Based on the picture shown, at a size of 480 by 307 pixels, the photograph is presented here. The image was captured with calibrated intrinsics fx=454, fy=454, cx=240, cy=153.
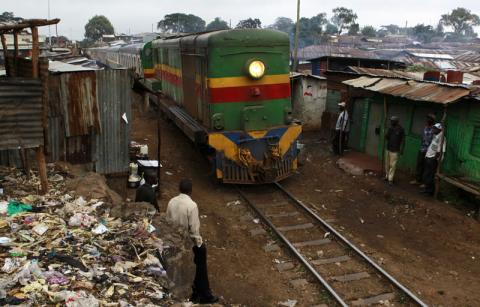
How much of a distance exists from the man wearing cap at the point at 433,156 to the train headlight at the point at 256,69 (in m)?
3.97

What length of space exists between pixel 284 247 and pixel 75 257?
3998 mm

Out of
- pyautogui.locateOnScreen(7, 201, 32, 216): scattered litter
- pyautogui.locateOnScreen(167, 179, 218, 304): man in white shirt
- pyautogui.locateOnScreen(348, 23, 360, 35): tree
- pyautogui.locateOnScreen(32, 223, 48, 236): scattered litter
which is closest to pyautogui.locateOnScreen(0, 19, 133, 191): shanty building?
pyautogui.locateOnScreen(7, 201, 32, 216): scattered litter

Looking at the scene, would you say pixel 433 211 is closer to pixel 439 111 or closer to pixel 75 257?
pixel 439 111

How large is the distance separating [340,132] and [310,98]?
4.31 meters

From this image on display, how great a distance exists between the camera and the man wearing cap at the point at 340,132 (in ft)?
44.3

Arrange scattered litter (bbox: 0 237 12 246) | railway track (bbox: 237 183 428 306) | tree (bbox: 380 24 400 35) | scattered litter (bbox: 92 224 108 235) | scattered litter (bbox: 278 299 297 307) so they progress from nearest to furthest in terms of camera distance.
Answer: scattered litter (bbox: 0 237 12 246)
scattered litter (bbox: 92 224 108 235)
scattered litter (bbox: 278 299 297 307)
railway track (bbox: 237 183 428 306)
tree (bbox: 380 24 400 35)

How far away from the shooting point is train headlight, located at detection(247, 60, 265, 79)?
998cm

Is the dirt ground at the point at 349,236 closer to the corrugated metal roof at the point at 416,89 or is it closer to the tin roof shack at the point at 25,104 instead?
the corrugated metal roof at the point at 416,89

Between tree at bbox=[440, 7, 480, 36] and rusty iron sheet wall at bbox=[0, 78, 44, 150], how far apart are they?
93.8 meters

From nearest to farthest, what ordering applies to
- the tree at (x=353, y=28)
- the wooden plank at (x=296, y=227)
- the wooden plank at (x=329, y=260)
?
the wooden plank at (x=329, y=260), the wooden plank at (x=296, y=227), the tree at (x=353, y=28)

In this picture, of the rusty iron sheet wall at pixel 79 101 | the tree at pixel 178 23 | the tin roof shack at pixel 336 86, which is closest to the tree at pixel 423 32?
the tree at pixel 178 23

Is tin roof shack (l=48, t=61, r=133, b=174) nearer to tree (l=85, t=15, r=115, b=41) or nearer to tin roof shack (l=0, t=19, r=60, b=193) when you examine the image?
tin roof shack (l=0, t=19, r=60, b=193)

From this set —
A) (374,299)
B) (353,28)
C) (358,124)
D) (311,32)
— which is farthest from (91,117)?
(353,28)

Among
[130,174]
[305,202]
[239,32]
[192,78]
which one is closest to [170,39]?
[192,78]
